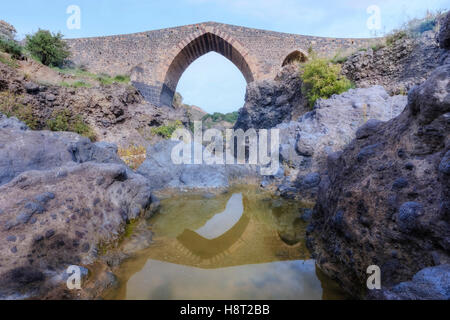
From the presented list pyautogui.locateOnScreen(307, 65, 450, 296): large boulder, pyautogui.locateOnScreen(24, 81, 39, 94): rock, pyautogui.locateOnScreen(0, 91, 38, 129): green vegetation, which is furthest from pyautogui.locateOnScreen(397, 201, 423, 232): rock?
pyautogui.locateOnScreen(24, 81, 39, 94): rock

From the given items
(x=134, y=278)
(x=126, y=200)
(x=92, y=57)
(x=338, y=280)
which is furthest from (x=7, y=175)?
(x=92, y=57)

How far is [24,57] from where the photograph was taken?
7574mm

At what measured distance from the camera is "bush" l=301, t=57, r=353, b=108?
6.72m

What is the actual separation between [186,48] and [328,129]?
11.5 meters

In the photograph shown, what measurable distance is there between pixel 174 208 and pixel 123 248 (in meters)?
1.47

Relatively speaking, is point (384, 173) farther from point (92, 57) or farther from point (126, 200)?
point (92, 57)

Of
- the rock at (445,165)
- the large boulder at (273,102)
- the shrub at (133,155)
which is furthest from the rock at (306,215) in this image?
the large boulder at (273,102)

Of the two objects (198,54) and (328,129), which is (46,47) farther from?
(328,129)

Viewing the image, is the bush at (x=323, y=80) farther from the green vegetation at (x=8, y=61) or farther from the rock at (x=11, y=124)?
the green vegetation at (x=8, y=61)

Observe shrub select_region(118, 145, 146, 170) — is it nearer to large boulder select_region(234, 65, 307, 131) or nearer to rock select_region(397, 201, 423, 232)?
large boulder select_region(234, 65, 307, 131)

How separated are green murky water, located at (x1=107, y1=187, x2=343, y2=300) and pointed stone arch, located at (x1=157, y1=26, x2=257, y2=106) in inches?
460

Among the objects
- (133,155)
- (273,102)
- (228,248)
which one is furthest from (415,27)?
(133,155)

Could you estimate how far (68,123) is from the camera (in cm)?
712

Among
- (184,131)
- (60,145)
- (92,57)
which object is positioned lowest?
(60,145)
